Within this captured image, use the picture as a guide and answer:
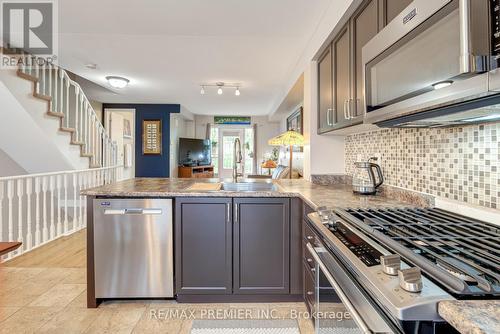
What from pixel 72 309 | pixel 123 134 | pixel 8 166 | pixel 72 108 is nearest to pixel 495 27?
pixel 72 309

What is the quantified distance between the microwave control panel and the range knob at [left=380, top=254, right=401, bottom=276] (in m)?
0.58

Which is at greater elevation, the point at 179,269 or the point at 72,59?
the point at 72,59

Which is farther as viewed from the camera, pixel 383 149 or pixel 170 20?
pixel 170 20

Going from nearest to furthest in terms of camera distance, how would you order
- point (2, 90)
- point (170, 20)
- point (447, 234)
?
point (447, 234) → point (170, 20) → point (2, 90)

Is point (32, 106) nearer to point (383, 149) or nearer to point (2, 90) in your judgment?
point (2, 90)

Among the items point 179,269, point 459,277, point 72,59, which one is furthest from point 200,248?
point 72,59

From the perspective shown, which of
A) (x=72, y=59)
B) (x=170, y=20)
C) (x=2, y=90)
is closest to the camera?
(x=170, y=20)

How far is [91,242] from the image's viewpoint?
2.16 meters

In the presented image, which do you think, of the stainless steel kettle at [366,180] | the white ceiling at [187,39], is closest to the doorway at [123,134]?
the white ceiling at [187,39]

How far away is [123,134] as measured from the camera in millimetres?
7422

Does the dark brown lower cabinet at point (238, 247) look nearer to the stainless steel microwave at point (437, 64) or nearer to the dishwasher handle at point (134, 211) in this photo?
the dishwasher handle at point (134, 211)

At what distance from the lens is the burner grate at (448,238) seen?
2.28ft

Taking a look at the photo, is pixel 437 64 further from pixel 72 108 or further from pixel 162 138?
pixel 162 138

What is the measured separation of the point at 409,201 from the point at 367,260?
1.08 metres
